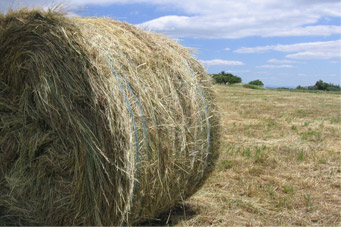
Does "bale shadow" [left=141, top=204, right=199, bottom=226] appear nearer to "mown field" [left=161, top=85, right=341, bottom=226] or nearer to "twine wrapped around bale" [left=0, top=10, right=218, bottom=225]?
"mown field" [left=161, top=85, right=341, bottom=226]

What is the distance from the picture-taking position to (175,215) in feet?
14.2

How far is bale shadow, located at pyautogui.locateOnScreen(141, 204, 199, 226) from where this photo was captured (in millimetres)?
4055

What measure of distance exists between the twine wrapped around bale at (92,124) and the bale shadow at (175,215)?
22 centimetres

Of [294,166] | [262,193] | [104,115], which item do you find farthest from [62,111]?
[294,166]

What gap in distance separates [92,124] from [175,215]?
1635 mm

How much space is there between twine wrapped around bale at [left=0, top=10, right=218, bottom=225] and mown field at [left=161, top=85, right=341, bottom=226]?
50cm

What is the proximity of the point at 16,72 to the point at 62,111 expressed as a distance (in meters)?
0.83

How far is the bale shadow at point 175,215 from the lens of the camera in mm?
4055

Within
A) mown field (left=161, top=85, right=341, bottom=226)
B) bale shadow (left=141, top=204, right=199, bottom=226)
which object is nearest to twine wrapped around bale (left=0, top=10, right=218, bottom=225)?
bale shadow (left=141, top=204, right=199, bottom=226)

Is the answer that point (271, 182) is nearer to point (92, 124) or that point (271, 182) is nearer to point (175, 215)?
point (175, 215)

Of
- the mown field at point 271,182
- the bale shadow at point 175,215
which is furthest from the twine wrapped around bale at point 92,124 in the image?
the mown field at point 271,182

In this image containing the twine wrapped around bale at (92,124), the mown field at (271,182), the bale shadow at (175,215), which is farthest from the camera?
the mown field at (271,182)

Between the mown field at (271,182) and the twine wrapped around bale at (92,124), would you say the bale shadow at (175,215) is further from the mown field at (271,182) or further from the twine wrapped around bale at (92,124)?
the twine wrapped around bale at (92,124)

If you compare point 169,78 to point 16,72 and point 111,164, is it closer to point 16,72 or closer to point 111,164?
point 111,164
